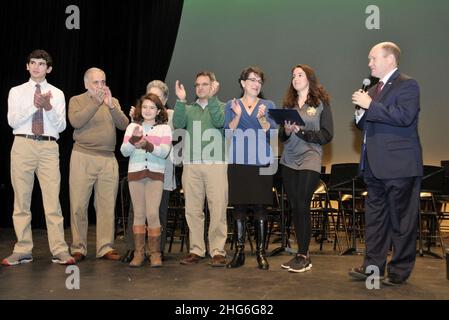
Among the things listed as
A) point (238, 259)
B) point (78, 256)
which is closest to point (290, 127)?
point (238, 259)

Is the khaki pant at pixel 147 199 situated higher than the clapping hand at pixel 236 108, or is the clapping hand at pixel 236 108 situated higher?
the clapping hand at pixel 236 108

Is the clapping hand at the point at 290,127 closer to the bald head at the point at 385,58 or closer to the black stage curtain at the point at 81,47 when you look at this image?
the bald head at the point at 385,58

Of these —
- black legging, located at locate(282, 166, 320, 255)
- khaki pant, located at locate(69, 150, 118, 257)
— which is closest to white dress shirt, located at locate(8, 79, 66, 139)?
khaki pant, located at locate(69, 150, 118, 257)

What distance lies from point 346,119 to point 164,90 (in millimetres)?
4604

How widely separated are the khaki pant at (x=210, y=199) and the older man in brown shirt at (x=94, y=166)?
0.71 metres

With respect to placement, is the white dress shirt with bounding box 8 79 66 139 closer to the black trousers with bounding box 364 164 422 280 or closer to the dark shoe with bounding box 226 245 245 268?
the dark shoe with bounding box 226 245 245 268

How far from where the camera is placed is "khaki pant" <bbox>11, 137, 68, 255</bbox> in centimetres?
448

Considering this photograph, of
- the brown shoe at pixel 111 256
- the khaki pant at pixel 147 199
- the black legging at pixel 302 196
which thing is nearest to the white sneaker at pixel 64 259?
the brown shoe at pixel 111 256

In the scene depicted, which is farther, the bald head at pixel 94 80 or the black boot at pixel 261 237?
the bald head at pixel 94 80

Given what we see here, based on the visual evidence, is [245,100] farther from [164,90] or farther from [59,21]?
[59,21]

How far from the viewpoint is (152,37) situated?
875 cm

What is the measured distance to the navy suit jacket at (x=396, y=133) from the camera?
375 cm

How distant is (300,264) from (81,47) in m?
5.13

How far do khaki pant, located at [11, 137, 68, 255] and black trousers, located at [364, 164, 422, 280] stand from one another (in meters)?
2.44
